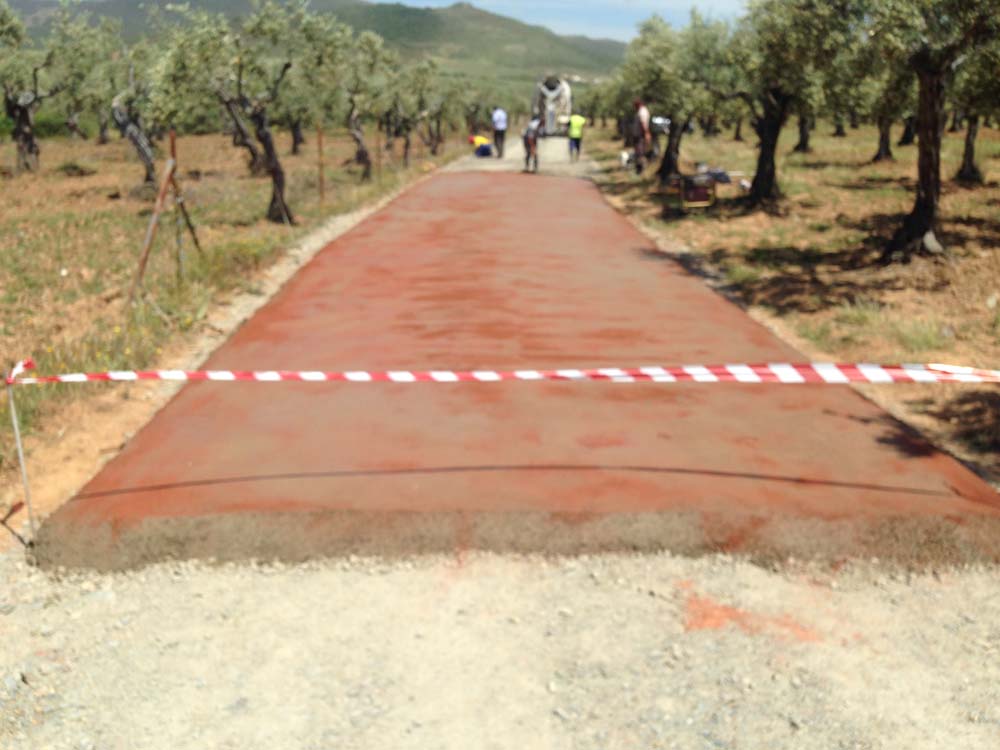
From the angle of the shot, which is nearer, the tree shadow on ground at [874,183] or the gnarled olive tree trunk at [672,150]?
the tree shadow on ground at [874,183]

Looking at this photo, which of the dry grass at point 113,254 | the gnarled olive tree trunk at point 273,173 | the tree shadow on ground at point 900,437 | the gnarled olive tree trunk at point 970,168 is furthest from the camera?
the gnarled olive tree trunk at point 970,168

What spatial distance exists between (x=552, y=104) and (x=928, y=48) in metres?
41.1

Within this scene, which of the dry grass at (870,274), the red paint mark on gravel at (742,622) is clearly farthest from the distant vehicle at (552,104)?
the red paint mark on gravel at (742,622)

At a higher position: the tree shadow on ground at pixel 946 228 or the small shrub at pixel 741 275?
the tree shadow on ground at pixel 946 228

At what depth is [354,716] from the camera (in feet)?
13.4

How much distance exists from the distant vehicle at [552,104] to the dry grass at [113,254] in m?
19.4

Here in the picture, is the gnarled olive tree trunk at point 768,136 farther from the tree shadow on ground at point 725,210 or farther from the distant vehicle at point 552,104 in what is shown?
the distant vehicle at point 552,104

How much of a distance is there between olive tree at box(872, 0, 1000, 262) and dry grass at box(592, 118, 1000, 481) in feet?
1.97

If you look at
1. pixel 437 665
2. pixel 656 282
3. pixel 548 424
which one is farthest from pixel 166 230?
pixel 437 665

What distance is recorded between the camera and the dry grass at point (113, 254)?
382 inches

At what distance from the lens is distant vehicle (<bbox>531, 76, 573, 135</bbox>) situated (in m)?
51.5

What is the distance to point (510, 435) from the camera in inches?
282

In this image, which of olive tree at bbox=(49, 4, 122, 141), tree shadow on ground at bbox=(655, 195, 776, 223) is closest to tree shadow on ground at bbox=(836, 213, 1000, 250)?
tree shadow on ground at bbox=(655, 195, 776, 223)

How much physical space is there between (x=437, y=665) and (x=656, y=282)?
378 inches
